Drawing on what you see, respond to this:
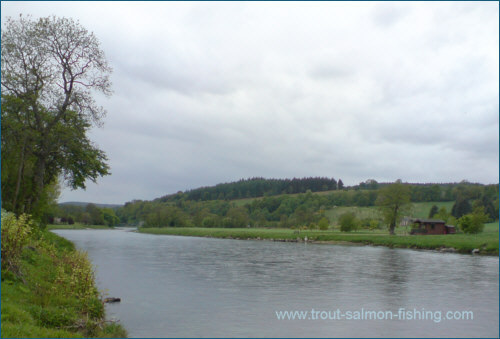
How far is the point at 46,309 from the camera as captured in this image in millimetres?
11219

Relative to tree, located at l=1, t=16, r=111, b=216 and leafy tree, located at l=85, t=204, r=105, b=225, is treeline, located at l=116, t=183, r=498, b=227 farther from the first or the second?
tree, located at l=1, t=16, r=111, b=216

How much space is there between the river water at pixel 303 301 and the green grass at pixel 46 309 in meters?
1.37

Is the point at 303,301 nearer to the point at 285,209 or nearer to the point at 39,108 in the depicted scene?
the point at 39,108

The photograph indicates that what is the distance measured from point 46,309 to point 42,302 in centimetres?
92

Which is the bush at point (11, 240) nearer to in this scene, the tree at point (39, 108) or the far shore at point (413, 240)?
the tree at point (39, 108)

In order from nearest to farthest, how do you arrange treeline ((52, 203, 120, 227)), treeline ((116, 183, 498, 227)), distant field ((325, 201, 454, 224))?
treeline ((116, 183, 498, 227)), distant field ((325, 201, 454, 224)), treeline ((52, 203, 120, 227))

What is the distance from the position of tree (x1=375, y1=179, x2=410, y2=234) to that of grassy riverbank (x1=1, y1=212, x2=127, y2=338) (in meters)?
70.9

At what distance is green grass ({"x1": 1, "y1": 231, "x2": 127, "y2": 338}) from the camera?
9461 millimetres

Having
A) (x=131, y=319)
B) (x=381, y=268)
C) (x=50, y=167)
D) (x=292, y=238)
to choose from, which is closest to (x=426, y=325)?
(x=131, y=319)

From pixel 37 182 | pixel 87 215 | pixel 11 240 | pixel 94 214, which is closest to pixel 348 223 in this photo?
pixel 37 182

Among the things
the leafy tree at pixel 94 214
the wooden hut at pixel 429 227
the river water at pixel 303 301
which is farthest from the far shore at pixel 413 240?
the leafy tree at pixel 94 214

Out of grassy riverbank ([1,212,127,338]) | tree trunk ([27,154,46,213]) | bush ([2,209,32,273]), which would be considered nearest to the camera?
grassy riverbank ([1,212,127,338])

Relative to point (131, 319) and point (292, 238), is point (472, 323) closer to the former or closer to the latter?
point (131, 319)

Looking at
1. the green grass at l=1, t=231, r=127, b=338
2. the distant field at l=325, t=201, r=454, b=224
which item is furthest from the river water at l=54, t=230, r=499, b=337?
the distant field at l=325, t=201, r=454, b=224
